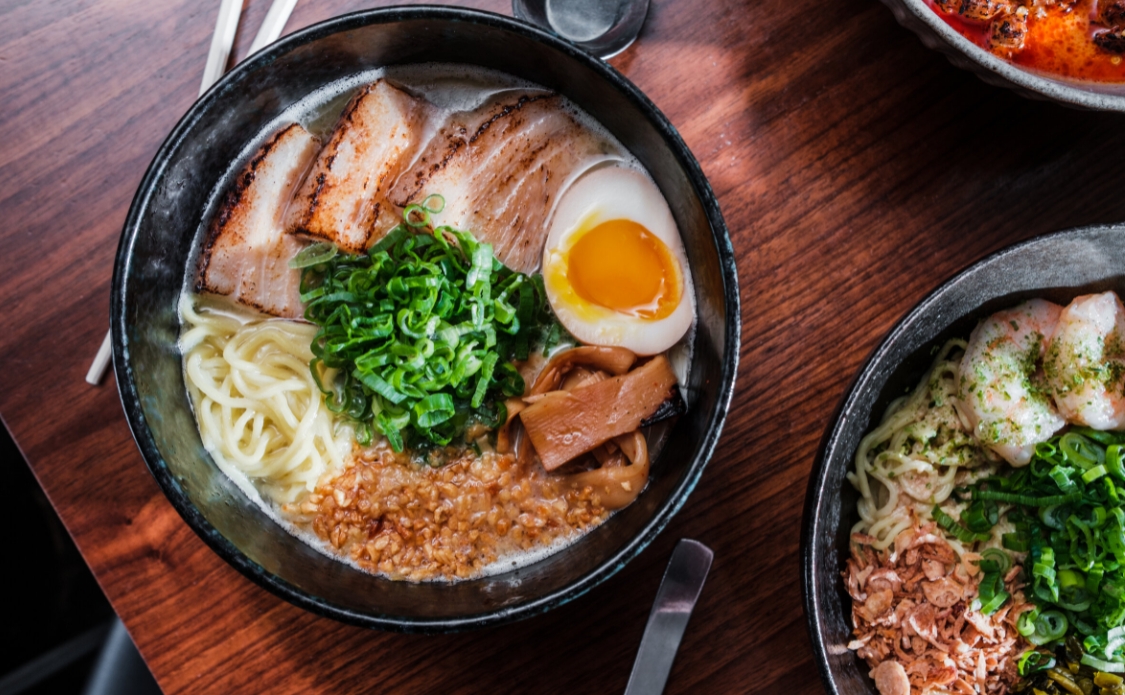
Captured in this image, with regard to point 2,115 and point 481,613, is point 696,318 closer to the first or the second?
point 481,613

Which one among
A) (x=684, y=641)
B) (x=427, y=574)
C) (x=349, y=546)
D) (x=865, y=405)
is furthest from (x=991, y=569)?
(x=349, y=546)

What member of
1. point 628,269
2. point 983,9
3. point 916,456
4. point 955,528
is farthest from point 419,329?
point 983,9

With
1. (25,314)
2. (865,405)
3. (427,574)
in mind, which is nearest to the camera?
(865,405)

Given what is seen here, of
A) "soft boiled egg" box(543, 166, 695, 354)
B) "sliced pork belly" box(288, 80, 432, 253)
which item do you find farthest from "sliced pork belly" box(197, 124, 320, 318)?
"soft boiled egg" box(543, 166, 695, 354)

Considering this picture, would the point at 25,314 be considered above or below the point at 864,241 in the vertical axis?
above

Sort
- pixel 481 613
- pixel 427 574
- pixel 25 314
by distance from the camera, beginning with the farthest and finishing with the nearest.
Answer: pixel 25 314, pixel 427 574, pixel 481 613

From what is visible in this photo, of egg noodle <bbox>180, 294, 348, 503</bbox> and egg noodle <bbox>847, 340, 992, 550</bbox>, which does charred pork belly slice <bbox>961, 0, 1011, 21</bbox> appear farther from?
egg noodle <bbox>180, 294, 348, 503</bbox>

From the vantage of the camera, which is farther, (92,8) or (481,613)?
(92,8)
